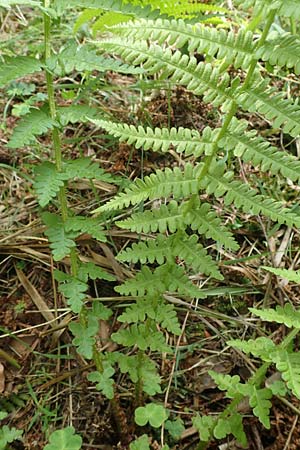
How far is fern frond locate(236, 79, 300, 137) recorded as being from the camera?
140 cm

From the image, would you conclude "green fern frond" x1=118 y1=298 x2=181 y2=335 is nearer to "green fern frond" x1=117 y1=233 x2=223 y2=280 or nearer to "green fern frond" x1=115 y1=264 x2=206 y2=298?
"green fern frond" x1=115 y1=264 x2=206 y2=298

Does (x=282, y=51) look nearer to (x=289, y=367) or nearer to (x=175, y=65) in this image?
(x=175, y=65)

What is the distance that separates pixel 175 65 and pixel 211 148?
26 centimetres

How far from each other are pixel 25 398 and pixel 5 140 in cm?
130

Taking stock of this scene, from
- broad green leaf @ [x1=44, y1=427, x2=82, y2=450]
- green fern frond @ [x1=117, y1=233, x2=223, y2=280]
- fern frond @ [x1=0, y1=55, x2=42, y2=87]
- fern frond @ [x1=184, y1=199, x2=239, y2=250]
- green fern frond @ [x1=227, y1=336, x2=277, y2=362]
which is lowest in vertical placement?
broad green leaf @ [x1=44, y1=427, x2=82, y2=450]

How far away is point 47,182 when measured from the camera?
175 centimetres

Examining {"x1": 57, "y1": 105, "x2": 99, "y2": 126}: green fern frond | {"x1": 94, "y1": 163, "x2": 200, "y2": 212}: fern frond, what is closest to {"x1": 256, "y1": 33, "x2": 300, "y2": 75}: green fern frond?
{"x1": 94, "y1": 163, "x2": 200, "y2": 212}: fern frond

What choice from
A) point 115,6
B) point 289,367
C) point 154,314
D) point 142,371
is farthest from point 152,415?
point 115,6

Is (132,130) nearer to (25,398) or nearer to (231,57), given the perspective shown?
(231,57)

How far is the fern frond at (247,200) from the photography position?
1.50 meters

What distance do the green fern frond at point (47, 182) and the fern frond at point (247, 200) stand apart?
479mm

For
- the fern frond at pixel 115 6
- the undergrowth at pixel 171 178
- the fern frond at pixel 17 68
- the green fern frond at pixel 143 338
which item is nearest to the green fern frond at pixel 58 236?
the undergrowth at pixel 171 178

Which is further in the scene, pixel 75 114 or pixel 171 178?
pixel 75 114

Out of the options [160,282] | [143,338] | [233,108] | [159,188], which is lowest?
[143,338]
